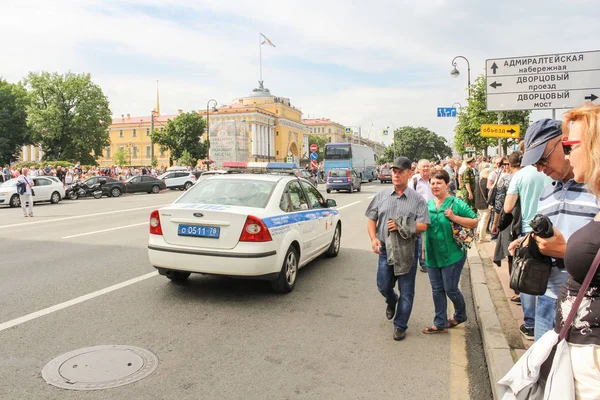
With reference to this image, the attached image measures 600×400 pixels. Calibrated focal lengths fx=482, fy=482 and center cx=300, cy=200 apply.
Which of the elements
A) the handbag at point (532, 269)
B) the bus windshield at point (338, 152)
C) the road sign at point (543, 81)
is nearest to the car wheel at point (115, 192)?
the bus windshield at point (338, 152)

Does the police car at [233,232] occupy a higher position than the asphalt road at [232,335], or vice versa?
the police car at [233,232]


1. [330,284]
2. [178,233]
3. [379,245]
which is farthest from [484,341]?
[178,233]

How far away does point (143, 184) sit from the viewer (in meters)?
33.5

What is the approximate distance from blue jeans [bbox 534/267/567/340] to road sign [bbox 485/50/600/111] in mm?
8898

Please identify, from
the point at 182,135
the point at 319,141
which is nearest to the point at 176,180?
the point at 182,135

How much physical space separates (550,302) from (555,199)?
0.60 m

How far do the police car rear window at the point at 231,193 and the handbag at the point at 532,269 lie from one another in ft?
13.1

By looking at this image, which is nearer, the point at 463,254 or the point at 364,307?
the point at 463,254

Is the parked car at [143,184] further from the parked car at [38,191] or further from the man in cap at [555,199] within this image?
the man in cap at [555,199]

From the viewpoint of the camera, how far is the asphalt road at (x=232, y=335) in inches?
146

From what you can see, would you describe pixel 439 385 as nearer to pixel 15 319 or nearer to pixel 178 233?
pixel 178 233

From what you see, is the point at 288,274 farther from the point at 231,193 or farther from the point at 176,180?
the point at 176,180

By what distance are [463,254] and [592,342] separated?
2967mm

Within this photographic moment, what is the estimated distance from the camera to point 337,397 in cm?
353
